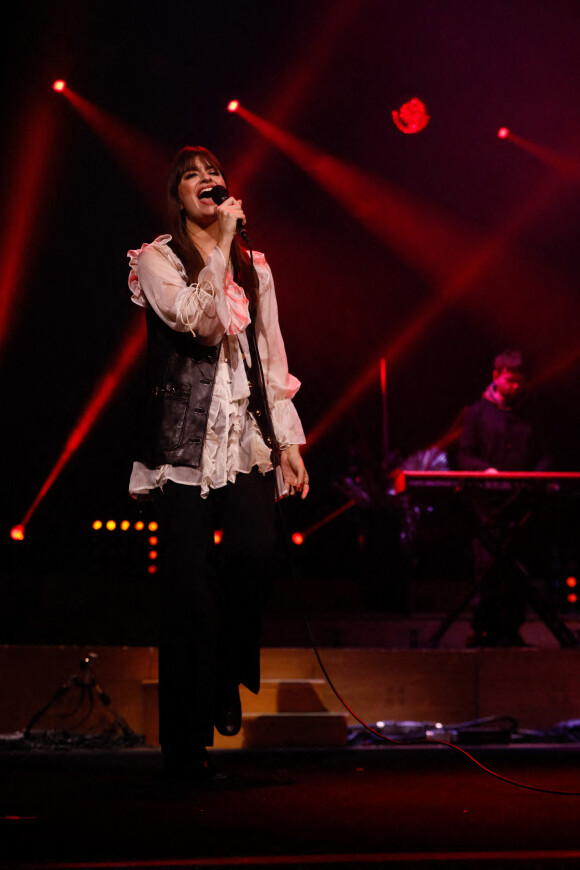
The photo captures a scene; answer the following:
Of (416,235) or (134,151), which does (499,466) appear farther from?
(134,151)

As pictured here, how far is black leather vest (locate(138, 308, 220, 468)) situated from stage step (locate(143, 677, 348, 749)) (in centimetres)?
137

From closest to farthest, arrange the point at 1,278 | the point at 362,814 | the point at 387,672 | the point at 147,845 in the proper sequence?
the point at 147,845 → the point at 362,814 → the point at 387,672 → the point at 1,278

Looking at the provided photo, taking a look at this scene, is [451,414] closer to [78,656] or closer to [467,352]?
[467,352]

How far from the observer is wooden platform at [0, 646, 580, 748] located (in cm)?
385

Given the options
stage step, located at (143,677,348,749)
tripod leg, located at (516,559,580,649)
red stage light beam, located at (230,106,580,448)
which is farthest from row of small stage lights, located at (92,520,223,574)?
stage step, located at (143,677,348,749)

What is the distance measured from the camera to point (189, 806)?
2.15 metres

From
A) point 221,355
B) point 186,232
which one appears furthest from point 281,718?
point 186,232

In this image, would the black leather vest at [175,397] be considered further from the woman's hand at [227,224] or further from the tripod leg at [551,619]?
the tripod leg at [551,619]

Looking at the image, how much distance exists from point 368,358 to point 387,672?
4.91 m

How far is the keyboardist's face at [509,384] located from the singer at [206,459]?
3.22m

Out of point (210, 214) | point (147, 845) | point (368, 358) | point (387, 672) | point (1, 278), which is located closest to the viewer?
point (147, 845)

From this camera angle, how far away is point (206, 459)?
270 centimetres

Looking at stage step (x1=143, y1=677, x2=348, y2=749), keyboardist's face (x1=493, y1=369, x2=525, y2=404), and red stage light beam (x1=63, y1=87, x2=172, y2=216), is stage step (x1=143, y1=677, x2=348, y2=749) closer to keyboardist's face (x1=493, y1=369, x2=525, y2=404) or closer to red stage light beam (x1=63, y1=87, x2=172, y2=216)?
keyboardist's face (x1=493, y1=369, x2=525, y2=404)

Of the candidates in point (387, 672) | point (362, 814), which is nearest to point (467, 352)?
point (387, 672)
